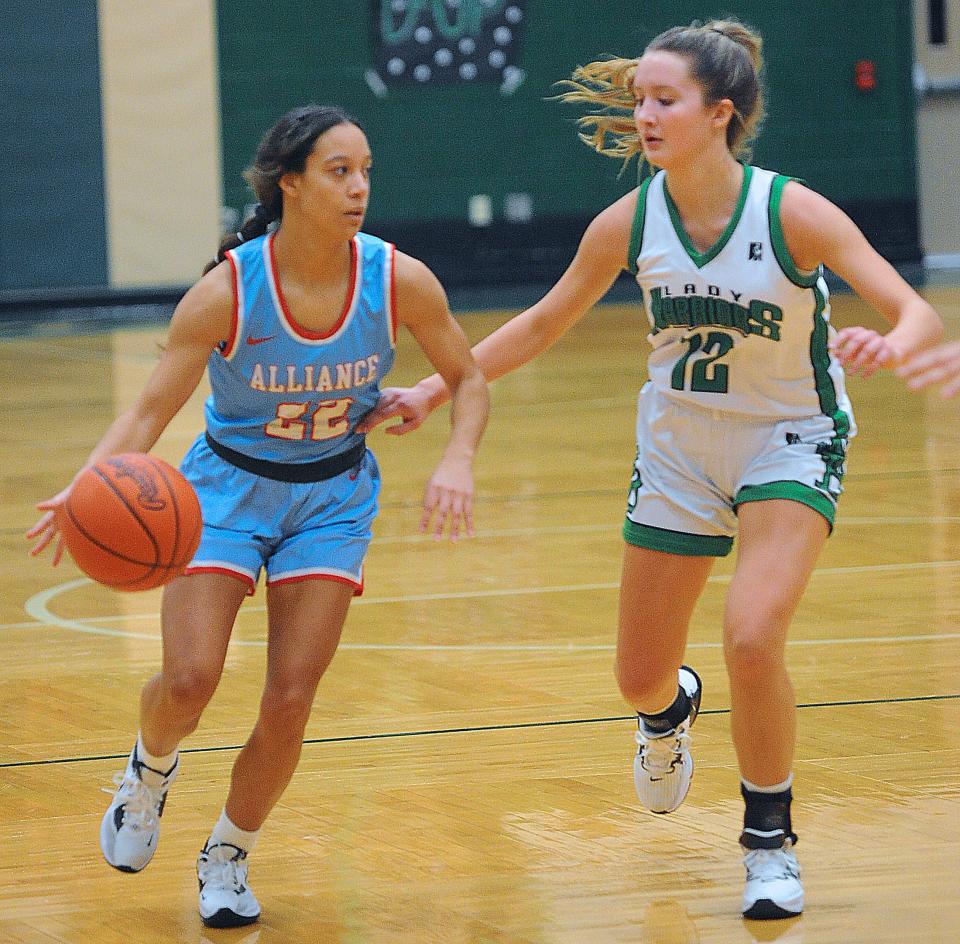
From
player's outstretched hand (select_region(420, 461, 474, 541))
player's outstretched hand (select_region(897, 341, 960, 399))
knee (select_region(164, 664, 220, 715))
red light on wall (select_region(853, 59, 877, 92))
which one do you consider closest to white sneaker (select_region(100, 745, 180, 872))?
knee (select_region(164, 664, 220, 715))

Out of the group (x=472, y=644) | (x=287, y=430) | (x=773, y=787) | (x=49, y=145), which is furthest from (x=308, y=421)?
(x=49, y=145)

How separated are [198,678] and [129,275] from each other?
1473 centimetres

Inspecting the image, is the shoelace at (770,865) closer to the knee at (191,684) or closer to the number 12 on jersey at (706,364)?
the number 12 on jersey at (706,364)

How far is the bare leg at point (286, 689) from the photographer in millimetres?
3428

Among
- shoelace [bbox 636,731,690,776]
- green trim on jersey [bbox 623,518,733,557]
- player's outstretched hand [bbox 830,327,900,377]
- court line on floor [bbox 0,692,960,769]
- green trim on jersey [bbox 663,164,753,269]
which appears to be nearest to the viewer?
player's outstretched hand [bbox 830,327,900,377]

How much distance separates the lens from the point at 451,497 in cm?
350

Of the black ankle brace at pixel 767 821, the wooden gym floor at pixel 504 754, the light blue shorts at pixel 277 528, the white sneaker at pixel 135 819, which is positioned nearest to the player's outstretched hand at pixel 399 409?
the light blue shorts at pixel 277 528

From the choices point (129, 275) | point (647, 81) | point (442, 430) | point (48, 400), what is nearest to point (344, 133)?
point (647, 81)

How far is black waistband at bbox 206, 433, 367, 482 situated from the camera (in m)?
3.54

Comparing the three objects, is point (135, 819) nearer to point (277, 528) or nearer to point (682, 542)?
point (277, 528)

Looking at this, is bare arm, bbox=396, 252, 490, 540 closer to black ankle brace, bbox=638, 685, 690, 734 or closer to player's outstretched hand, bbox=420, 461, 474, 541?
player's outstretched hand, bbox=420, 461, 474, 541

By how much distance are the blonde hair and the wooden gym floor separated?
142 centimetres

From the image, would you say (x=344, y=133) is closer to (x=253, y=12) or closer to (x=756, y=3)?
(x=253, y=12)

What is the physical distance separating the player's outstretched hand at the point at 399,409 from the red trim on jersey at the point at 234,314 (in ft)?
0.99
